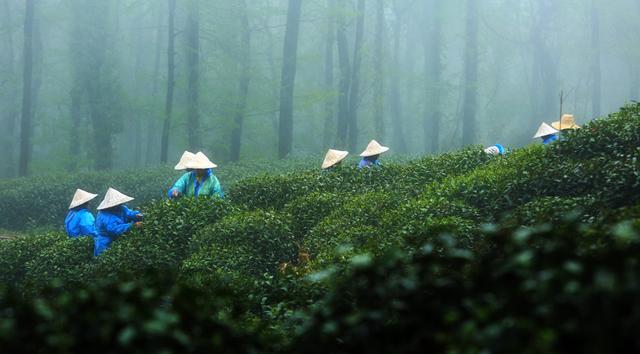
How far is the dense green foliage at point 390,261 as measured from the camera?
2.60m

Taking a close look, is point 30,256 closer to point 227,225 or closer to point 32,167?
point 227,225

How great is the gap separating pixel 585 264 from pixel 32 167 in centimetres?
3527

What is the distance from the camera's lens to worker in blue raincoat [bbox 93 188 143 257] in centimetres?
1016

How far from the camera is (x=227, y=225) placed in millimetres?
9031

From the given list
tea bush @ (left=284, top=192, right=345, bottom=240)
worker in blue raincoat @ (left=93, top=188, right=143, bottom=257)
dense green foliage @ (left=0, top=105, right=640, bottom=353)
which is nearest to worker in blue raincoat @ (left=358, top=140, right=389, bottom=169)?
dense green foliage @ (left=0, top=105, right=640, bottom=353)

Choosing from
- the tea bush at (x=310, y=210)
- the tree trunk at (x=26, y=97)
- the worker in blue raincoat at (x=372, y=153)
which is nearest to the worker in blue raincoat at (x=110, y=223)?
the tea bush at (x=310, y=210)

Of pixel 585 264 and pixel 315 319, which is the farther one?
pixel 315 319

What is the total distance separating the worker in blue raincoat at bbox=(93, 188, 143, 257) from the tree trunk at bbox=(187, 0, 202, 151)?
16.4 meters

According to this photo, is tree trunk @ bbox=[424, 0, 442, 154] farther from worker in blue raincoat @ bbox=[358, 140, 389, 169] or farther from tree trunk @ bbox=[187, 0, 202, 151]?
worker in blue raincoat @ bbox=[358, 140, 389, 169]

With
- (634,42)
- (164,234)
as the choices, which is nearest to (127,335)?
(164,234)

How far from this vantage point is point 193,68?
27.0 m

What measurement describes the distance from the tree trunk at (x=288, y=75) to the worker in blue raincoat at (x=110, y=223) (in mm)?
13105

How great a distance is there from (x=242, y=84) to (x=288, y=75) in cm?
630

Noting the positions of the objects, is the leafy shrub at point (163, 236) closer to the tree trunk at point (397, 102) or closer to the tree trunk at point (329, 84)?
the tree trunk at point (329, 84)
